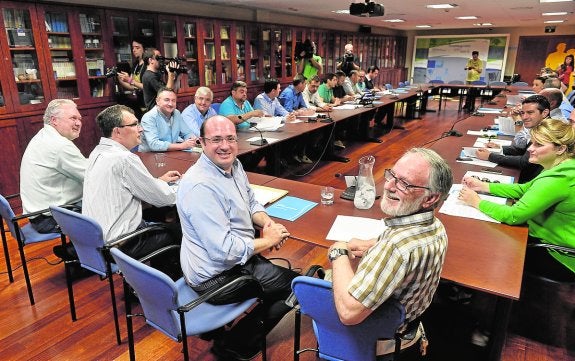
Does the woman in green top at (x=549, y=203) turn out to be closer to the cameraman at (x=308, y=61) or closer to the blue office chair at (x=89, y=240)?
the blue office chair at (x=89, y=240)

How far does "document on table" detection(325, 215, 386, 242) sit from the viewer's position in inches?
70.9

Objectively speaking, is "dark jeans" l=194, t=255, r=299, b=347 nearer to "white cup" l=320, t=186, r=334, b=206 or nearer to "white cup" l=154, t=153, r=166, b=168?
"white cup" l=320, t=186, r=334, b=206

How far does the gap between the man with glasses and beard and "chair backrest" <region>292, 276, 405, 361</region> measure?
0.05m

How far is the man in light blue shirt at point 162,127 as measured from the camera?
3.31 meters

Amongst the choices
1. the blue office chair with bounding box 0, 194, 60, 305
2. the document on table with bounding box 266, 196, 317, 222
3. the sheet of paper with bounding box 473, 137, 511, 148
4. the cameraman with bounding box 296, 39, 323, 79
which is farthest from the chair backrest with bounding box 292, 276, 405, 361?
the cameraman with bounding box 296, 39, 323, 79

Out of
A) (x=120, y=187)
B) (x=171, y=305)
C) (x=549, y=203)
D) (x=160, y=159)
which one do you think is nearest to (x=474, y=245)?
(x=549, y=203)

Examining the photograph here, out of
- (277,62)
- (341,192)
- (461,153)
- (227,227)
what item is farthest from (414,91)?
(227,227)

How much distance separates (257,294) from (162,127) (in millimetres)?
2171

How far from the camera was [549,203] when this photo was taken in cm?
187

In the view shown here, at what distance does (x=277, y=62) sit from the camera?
8.06 meters

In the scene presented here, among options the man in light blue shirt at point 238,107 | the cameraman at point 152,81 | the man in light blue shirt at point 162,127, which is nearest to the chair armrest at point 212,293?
the man in light blue shirt at point 162,127

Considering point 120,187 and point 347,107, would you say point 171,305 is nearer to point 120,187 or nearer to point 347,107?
point 120,187

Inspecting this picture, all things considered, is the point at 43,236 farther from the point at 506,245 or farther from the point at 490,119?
the point at 490,119

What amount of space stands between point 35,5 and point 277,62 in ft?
15.6
